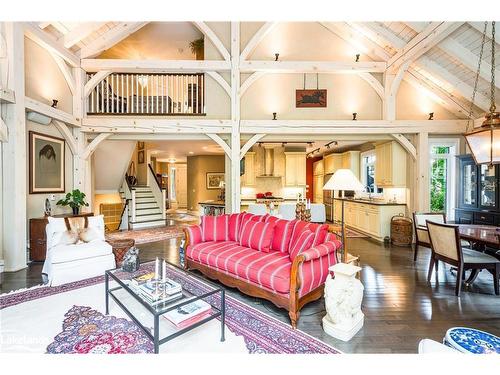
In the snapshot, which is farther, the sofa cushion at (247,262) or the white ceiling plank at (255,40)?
the white ceiling plank at (255,40)

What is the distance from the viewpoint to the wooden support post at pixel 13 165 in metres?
3.77

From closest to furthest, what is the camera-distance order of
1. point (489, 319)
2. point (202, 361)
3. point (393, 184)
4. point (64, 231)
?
1. point (202, 361)
2. point (489, 319)
3. point (64, 231)
4. point (393, 184)

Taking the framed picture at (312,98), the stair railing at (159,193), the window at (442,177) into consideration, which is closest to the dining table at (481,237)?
the window at (442,177)

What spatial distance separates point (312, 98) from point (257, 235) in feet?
13.0

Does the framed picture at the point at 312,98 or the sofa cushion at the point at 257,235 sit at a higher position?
the framed picture at the point at 312,98

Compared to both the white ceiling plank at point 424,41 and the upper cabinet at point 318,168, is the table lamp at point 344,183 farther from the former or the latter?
the upper cabinet at point 318,168

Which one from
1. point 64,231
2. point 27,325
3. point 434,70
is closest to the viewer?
point 27,325

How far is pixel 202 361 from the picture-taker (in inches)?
54.1

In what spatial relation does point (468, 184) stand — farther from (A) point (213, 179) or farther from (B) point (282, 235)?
(A) point (213, 179)

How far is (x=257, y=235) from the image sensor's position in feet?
10.8

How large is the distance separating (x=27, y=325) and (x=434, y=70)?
281 inches

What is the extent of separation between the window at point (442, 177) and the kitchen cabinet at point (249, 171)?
190 inches

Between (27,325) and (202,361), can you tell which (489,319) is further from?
(27,325)

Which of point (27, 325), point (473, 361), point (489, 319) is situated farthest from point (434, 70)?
point (27, 325)
